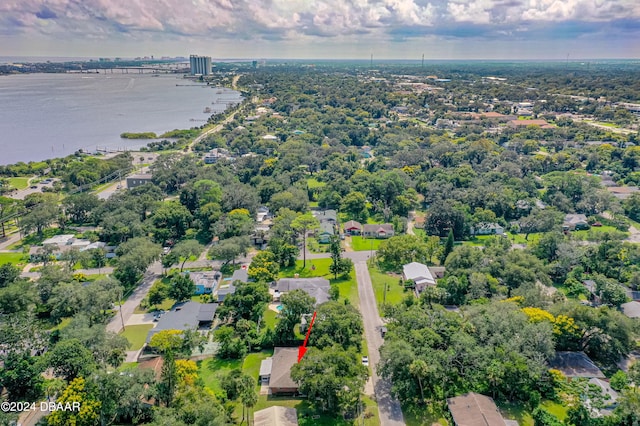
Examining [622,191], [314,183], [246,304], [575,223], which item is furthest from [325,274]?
[622,191]

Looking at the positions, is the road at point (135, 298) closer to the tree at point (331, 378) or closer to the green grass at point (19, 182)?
the tree at point (331, 378)

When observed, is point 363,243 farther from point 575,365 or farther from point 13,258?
point 13,258

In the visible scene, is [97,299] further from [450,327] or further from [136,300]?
[450,327]

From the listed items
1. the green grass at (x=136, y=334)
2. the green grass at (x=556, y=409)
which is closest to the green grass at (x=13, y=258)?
the green grass at (x=136, y=334)

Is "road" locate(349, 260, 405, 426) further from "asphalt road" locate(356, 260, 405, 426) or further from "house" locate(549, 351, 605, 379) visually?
"house" locate(549, 351, 605, 379)

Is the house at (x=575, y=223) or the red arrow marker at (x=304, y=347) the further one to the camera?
the house at (x=575, y=223)

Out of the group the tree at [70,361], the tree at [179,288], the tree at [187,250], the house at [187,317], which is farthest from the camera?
the tree at [187,250]

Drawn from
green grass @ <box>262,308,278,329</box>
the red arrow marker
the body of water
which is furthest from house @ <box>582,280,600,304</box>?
the body of water
